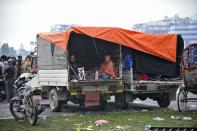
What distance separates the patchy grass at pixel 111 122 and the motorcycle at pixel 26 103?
248 mm

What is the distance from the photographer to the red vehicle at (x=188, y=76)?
14.0 meters

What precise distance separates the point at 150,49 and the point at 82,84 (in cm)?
269

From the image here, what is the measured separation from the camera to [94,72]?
1708 cm

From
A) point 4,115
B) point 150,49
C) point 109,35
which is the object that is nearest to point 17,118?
point 4,115

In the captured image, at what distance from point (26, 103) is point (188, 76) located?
4579mm

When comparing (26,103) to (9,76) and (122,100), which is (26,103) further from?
(9,76)

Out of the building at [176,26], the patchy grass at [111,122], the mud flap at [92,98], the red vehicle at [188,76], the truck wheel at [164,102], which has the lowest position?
the patchy grass at [111,122]

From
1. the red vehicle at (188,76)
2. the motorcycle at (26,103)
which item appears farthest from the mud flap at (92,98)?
the red vehicle at (188,76)

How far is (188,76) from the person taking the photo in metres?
14.0

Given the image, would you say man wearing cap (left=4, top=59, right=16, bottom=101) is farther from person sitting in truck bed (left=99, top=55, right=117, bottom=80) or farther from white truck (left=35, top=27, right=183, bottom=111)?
person sitting in truck bed (left=99, top=55, right=117, bottom=80)

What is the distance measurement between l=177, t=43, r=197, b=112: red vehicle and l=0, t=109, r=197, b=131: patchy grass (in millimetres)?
388

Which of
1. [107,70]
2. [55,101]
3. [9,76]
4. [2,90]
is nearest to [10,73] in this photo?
[9,76]

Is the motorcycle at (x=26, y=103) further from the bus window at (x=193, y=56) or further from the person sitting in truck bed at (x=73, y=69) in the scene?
the bus window at (x=193, y=56)

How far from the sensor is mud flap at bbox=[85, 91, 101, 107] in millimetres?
15508
